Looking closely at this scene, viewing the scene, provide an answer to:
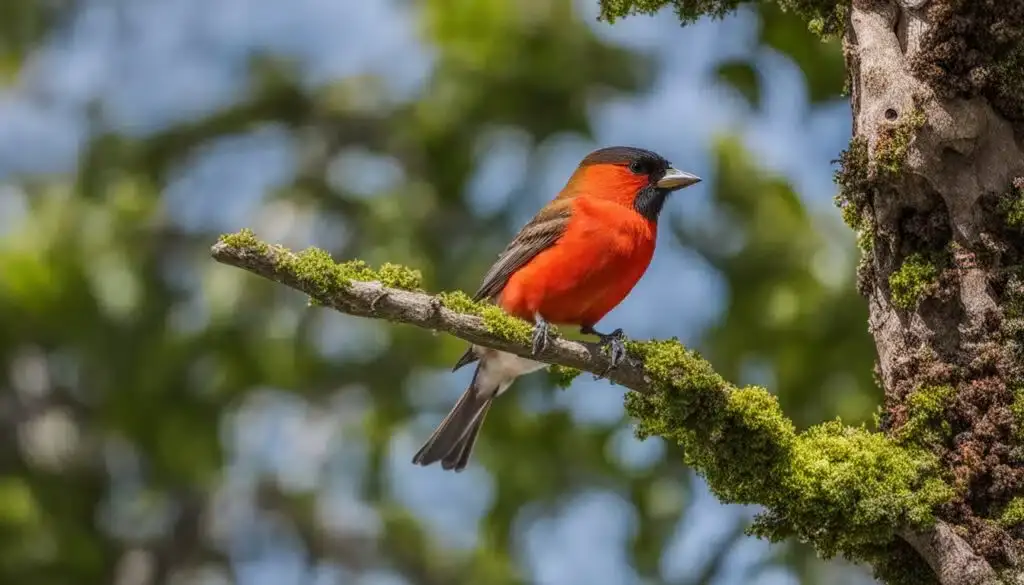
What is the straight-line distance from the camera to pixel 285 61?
916cm

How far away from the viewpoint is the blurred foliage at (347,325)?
724 cm

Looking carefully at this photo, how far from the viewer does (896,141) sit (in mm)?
3848

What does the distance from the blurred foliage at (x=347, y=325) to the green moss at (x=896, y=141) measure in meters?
2.09

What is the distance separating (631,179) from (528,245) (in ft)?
2.31

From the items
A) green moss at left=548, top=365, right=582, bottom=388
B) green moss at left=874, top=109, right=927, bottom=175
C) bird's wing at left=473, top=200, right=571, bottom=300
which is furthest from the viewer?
bird's wing at left=473, top=200, right=571, bottom=300

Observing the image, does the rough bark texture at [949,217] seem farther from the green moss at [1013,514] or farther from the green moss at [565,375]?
the green moss at [565,375]

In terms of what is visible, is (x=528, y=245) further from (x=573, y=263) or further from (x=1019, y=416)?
(x=1019, y=416)

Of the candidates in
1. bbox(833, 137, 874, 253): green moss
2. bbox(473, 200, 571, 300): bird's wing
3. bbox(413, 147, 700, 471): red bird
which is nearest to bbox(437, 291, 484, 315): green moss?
bbox(833, 137, 874, 253): green moss

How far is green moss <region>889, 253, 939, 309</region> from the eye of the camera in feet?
12.7

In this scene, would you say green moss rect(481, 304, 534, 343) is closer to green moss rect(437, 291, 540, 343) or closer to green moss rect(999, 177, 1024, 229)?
green moss rect(437, 291, 540, 343)

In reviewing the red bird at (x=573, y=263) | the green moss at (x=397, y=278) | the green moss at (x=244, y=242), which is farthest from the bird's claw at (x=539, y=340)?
the red bird at (x=573, y=263)

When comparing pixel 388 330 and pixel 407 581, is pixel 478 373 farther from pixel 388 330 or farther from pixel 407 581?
pixel 407 581

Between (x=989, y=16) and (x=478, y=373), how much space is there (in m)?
3.09

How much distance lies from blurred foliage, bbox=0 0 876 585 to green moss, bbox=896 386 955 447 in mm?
2464
